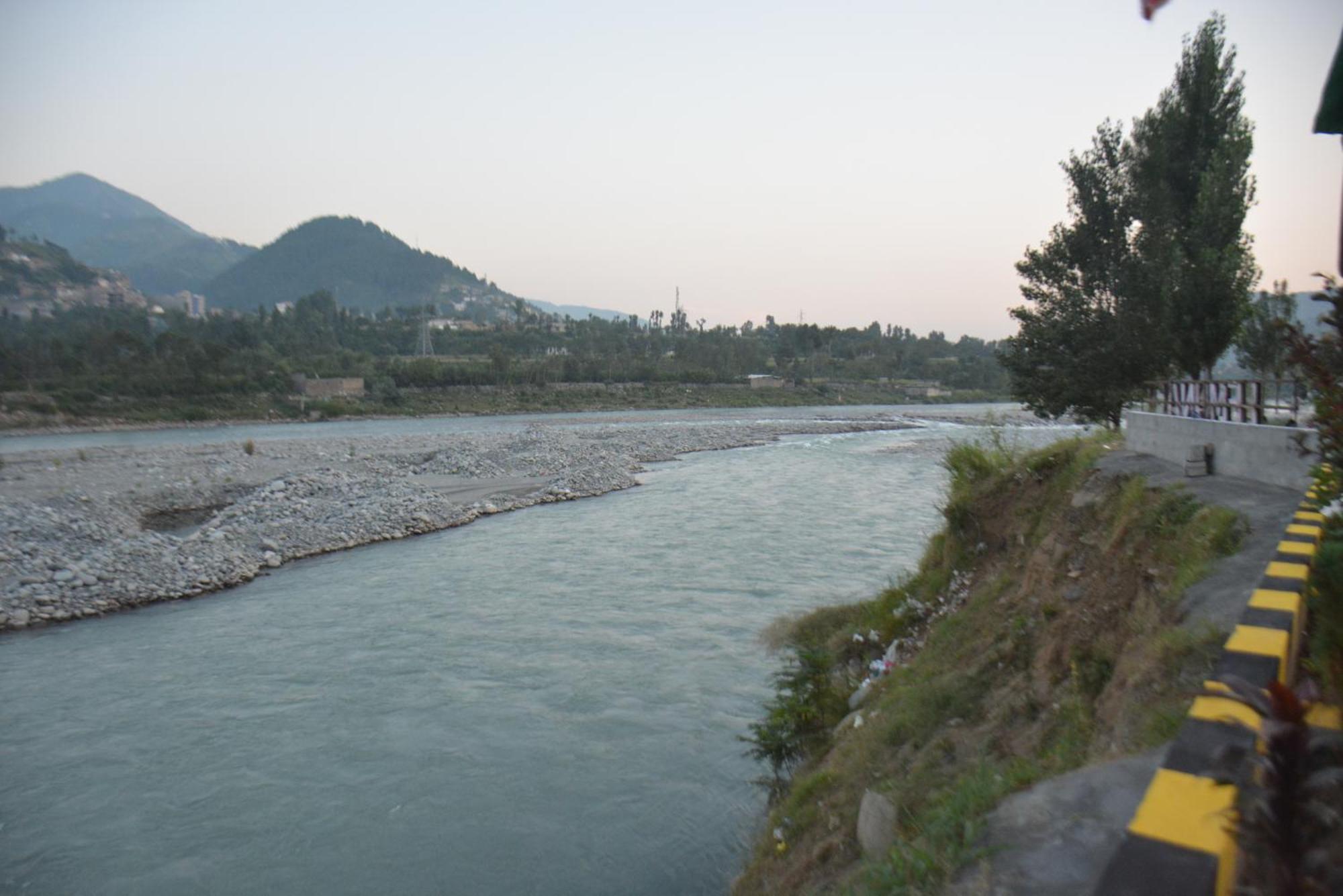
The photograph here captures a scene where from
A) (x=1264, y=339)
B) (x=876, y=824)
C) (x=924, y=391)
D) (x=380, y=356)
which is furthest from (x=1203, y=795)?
(x=380, y=356)

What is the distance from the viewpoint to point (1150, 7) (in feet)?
6.32

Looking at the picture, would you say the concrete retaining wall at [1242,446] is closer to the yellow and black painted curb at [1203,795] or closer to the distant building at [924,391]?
the yellow and black painted curb at [1203,795]

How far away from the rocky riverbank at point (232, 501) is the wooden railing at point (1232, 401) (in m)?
20.3

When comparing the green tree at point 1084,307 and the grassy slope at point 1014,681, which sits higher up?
the green tree at point 1084,307

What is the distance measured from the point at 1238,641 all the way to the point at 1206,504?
195 inches

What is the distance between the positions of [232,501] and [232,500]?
16 centimetres

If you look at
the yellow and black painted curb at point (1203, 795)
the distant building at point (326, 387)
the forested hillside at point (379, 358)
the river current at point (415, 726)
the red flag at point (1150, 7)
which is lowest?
the river current at point (415, 726)

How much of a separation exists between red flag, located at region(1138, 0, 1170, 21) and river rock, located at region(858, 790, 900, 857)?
524 cm

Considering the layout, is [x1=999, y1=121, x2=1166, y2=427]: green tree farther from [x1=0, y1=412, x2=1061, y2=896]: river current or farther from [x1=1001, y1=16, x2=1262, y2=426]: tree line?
[x1=0, y1=412, x2=1061, y2=896]: river current

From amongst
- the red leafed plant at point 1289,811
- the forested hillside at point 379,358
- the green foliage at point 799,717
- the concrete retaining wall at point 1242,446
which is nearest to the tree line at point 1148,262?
the concrete retaining wall at point 1242,446

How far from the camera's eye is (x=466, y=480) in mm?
38000

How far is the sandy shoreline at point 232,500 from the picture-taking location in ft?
62.3

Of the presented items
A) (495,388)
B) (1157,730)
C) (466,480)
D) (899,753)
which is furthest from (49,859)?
(495,388)

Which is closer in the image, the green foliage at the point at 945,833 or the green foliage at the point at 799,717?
the green foliage at the point at 945,833
